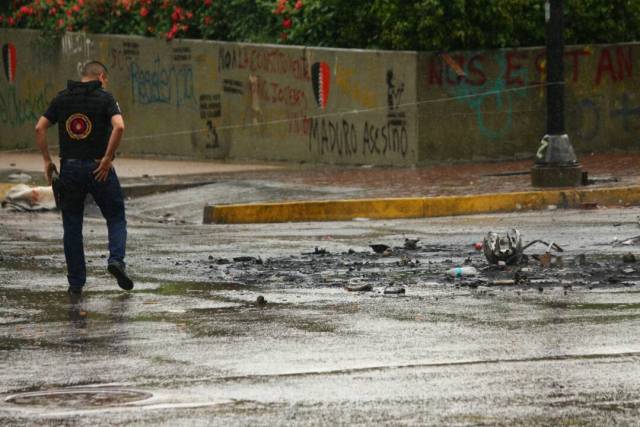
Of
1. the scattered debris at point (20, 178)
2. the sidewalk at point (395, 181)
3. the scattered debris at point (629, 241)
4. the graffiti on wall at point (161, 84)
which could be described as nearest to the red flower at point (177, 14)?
the graffiti on wall at point (161, 84)

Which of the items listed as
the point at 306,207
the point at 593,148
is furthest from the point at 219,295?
the point at 593,148

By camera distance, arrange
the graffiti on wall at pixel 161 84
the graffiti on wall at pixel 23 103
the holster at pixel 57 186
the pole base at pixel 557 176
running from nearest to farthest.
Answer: the holster at pixel 57 186 → the pole base at pixel 557 176 → the graffiti on wall at pixel 161 84 → the graffiti on wall at pixel 23 103

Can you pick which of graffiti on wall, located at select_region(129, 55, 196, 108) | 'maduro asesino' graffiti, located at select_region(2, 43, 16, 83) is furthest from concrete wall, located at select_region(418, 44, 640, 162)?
'maduro asesino' graffiti, located at select_region(2, 43, 16, 83)

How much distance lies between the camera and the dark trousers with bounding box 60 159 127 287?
1182 cm

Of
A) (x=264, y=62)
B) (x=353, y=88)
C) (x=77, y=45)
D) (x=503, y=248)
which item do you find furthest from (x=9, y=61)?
(x=503, y=248)

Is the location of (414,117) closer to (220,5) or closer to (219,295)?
(220,5)

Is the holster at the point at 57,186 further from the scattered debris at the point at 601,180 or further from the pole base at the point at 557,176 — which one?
the scattered debris at the point at 601,180

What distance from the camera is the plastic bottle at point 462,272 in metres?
12.2

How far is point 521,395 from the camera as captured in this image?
298 inches

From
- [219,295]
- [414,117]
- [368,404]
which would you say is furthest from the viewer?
[414,117]

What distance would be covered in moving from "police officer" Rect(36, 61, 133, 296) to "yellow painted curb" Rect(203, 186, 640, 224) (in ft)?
20.9

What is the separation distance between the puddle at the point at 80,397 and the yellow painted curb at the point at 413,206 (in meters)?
10.1

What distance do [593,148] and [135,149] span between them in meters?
8.06

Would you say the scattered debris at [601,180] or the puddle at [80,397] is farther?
the scattered debris at [601,180]
